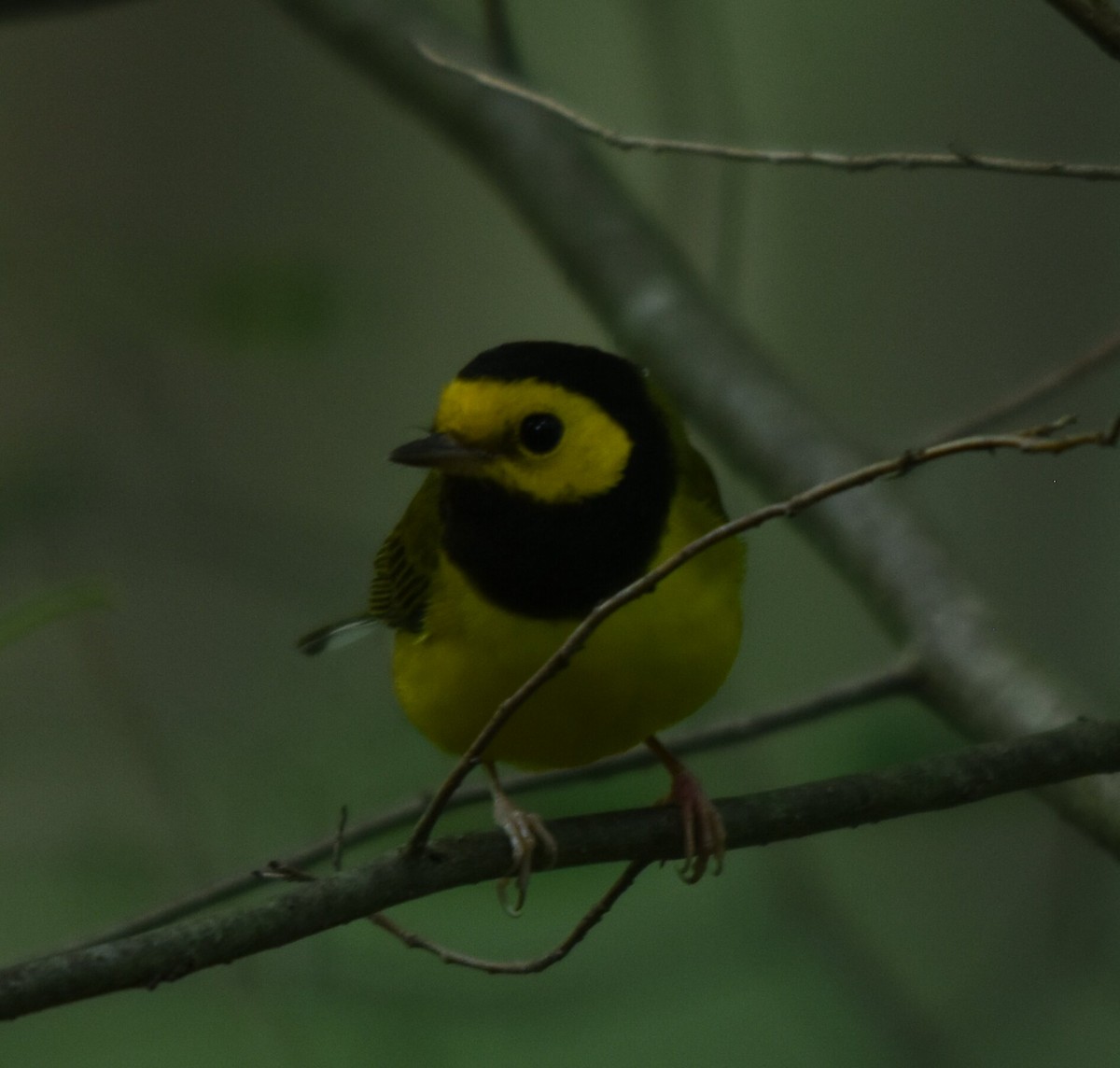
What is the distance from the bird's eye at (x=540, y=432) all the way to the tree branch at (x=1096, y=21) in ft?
2.19

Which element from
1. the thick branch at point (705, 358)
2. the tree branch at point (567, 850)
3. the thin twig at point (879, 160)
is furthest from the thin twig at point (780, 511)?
the thick branch at point (705, 358)

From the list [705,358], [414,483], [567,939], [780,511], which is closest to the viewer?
[780,511]

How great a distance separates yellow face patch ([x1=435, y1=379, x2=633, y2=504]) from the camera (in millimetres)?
1570

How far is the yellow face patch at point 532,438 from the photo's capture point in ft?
5.15

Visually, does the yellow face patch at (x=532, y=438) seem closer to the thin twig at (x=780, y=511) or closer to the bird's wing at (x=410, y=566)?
the bird's wing at (x=410, y=566)

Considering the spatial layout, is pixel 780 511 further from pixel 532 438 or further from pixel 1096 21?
pixel 532 438

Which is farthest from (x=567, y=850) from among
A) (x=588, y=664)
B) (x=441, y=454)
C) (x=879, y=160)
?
(x=879, y=160)

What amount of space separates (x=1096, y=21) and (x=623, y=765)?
3.92 ft

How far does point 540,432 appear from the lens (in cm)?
160

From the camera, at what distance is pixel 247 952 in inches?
44.5

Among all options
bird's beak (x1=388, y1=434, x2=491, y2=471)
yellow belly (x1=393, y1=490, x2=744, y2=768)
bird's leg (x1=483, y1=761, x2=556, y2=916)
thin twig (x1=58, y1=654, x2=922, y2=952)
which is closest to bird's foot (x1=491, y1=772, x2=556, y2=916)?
bird's leg (x1=483, y1=761, x2=556, y2=916)

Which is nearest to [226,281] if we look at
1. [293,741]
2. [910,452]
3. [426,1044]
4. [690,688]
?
[293,741]

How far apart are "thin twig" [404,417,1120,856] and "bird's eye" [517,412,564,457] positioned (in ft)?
1.61

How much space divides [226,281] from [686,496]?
1.16 m
